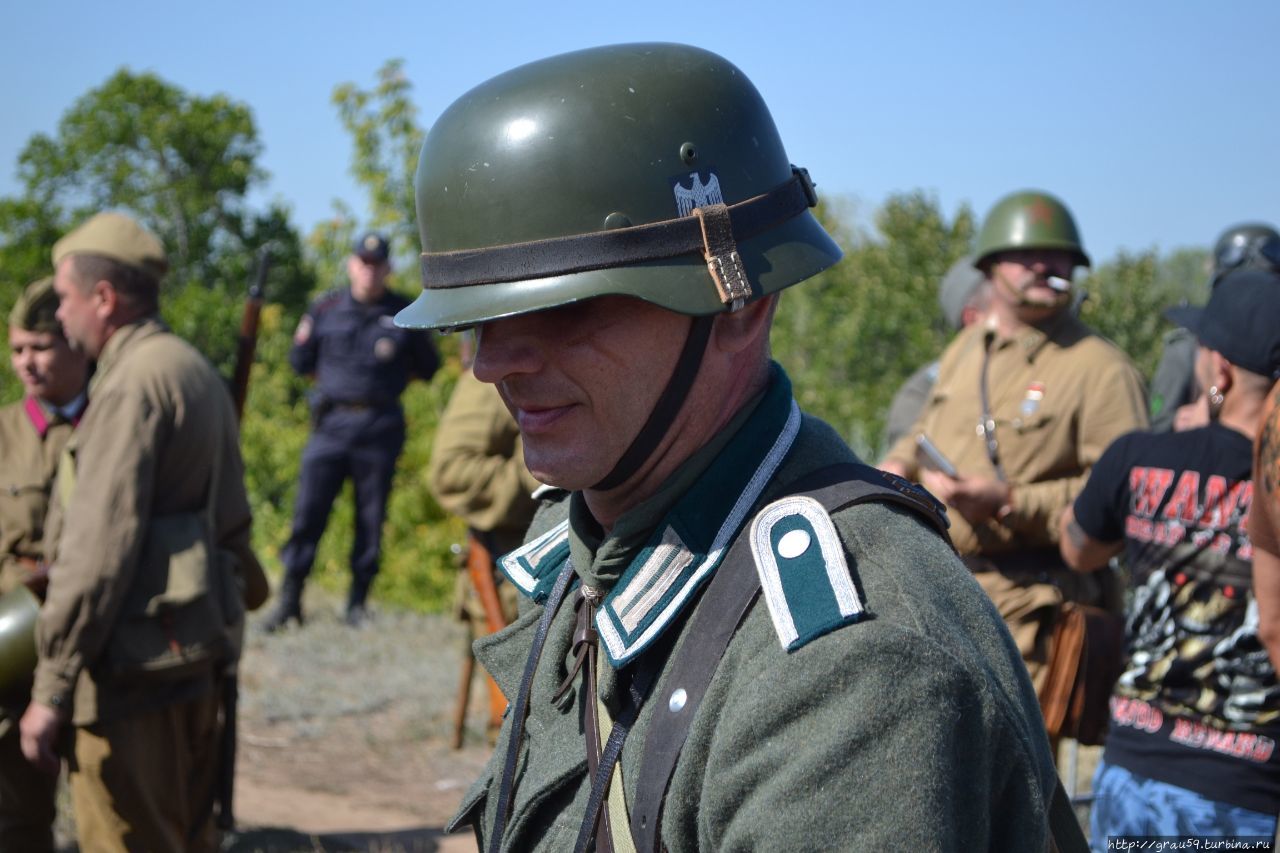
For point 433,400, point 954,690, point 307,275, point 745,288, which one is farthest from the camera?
point 307,275

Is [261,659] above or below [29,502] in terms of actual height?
below

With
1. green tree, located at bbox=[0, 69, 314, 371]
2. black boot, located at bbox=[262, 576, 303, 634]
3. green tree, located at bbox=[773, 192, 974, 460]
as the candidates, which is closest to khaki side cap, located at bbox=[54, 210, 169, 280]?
black boot, located at bbox=[262, 576, 303, 634]

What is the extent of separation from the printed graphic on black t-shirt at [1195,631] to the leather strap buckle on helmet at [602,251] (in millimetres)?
2171

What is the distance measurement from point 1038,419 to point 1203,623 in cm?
139

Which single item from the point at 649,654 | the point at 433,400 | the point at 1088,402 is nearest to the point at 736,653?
the point at 649,654

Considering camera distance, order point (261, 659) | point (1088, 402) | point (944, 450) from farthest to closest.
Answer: point (261, 659), point (944, 450), point (1088, 402)

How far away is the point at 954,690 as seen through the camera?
144 cm

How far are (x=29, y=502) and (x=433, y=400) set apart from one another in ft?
21.4

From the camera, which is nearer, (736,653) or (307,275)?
(736,653)

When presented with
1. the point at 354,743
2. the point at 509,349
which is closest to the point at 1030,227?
the point at 509,349

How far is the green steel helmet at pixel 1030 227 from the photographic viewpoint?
500 centimetres

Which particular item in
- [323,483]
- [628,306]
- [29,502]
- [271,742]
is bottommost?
[271,742]

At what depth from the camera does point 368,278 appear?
9.50m

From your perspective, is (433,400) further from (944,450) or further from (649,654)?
(649,654)
